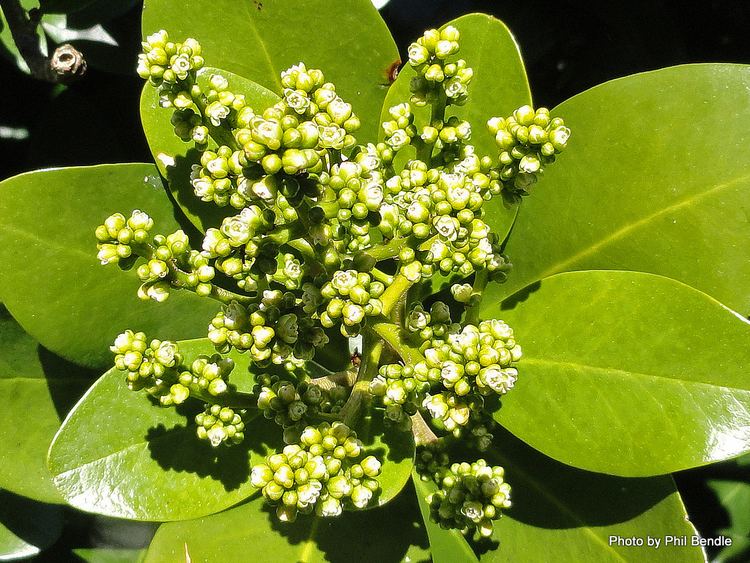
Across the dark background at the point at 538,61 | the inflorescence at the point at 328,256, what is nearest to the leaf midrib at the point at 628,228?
the inflorescence at the point at 328,256

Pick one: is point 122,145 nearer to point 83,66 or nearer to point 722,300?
point 83,66

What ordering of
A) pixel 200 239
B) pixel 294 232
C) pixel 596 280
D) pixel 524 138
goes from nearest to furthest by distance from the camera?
pixel 294 232 → pixel 524 138 → pixel 596 280 → pixel 200 239

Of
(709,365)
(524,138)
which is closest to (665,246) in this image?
(709,365)

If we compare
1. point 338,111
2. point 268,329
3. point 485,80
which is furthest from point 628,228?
point 268,329

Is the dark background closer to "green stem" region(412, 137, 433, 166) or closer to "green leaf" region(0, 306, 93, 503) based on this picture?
"green leaf" region(0, 306, 93, 503)

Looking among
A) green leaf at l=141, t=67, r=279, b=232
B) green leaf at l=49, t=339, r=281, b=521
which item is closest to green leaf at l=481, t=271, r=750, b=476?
green leaf at l=49, t=339, r=281, b=521
